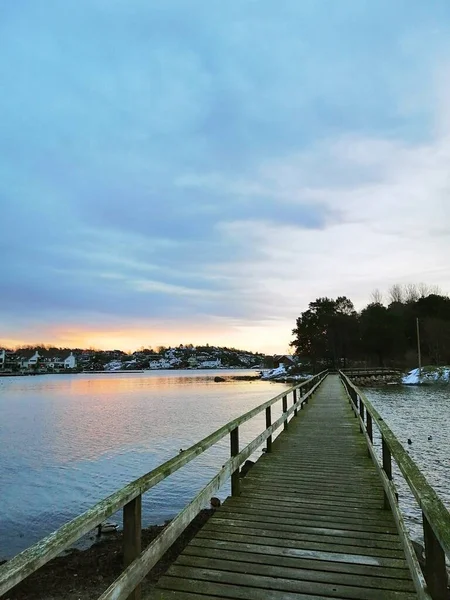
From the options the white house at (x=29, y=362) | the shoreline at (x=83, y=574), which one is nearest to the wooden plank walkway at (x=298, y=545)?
the shoreline at (x=83, y=574)

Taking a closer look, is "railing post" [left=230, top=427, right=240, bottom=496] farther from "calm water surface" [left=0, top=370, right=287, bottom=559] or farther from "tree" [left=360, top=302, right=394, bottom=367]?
"tree" [left=360, top=302, right=394, bottom=367]

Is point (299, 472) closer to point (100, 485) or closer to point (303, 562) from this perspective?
point (303, 562)

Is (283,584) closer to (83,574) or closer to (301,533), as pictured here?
(301,533)

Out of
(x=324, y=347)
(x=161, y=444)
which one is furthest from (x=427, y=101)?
(x=324, y=347)

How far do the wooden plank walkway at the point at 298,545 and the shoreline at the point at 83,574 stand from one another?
2.24 metres

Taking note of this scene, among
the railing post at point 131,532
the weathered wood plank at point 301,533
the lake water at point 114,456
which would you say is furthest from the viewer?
the lake water at point 114,456

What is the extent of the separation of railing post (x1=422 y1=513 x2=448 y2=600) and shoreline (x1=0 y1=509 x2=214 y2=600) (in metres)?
5.17

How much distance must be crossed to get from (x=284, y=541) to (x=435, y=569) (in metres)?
2.17

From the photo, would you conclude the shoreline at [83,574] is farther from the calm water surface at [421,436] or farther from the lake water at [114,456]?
the calm water surface at [421,436]

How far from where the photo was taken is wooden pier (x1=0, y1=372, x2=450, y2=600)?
264 cm

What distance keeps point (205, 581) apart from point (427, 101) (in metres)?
14.2

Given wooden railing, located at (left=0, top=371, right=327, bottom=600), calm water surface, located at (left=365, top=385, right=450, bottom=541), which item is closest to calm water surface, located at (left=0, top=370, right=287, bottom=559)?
calm water surface, located at (left=365, top=385, right=450, bottom=541)

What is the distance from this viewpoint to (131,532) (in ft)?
10.2

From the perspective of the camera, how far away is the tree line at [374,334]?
67625 mm
